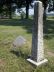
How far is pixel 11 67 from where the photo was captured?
534 cm

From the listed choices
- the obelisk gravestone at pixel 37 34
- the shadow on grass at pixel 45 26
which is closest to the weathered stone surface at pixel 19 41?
the obelisk gravestone at pixel 37 34

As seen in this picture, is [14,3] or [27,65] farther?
[14,3]

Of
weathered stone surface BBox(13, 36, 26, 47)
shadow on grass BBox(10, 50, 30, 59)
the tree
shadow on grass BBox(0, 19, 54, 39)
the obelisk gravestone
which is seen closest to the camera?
the obelisk gravestone

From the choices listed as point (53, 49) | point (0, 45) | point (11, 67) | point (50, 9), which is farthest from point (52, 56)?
point (50, 9)

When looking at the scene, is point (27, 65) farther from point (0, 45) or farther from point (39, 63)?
point (0, 45)

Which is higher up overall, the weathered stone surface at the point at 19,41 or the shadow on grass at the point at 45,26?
the weathered stone surface at the point at 19,41

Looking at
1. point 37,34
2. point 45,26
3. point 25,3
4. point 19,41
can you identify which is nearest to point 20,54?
point 19,41

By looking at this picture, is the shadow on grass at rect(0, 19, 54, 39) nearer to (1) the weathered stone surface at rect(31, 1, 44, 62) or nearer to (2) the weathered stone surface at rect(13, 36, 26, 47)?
(2) the weathered stone surface at rect(13, 36, 26, 47)

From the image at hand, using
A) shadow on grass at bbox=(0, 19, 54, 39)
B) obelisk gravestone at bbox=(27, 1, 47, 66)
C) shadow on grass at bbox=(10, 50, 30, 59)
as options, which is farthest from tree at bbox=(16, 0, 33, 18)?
obelisk gravestone at bbox=(27, 1, 47, 66)

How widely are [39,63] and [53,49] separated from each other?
1976 millimetres

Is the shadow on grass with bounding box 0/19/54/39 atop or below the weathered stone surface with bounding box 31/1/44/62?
below

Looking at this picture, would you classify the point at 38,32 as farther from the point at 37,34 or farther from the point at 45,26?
the point at 45,26

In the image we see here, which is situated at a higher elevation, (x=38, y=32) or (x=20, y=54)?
(x=38, y=32)

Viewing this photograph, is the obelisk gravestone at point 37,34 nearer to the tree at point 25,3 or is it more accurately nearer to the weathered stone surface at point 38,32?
the weathered stone surface at point 38,32
